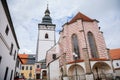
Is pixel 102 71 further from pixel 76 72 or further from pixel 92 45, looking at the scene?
pixel 92 45

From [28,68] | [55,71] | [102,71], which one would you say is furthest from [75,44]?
[28,68]

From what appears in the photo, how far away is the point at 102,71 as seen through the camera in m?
18.0

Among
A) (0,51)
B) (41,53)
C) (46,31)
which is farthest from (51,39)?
(0,51)

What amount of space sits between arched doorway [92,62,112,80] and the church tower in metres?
25.6

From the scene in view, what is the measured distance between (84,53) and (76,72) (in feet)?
10.8

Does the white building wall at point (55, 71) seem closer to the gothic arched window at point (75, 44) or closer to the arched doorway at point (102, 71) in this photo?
the gothic arched window at point (75, 44)

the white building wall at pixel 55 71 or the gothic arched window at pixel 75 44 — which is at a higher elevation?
the gothic arched window at pixel 75 44

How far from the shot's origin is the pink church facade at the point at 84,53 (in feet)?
56.4

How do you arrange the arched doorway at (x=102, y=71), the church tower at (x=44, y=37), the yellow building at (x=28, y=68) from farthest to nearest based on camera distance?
1. the yellow building at (x=28, y=68)
2. the church tower at (x=44, y=37)
3. the arched doorway at (x=102, y=71)

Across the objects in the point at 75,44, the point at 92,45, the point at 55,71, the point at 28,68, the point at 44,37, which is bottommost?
the point at 55,71

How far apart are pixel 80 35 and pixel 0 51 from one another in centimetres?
1453

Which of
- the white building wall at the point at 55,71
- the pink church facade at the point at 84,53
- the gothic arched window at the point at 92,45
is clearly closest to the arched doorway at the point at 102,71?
the pink church facade at the point at 84,53

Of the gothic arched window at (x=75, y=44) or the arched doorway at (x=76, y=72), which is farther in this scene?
the gothic arched window at (x=75, y=44)

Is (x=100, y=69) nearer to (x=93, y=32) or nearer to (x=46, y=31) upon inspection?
Answer: (x=93, y=32)
